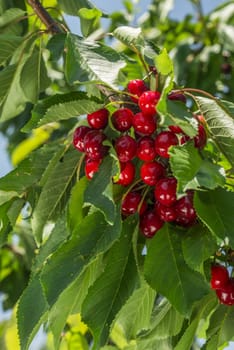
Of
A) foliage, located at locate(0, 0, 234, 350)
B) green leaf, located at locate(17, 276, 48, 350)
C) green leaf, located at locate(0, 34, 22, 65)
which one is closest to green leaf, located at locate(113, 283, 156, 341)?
foliage, located at locate(0, 0, 234, 350)

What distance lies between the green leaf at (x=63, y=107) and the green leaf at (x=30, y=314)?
0.80 feet

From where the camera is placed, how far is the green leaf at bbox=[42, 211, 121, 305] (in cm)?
104

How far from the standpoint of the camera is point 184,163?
1.00 meters

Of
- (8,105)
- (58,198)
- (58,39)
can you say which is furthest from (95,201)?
(8,105)

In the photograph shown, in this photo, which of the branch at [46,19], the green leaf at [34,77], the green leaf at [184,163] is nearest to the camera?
the green leaf at [184,163]

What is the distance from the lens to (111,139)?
1.15m

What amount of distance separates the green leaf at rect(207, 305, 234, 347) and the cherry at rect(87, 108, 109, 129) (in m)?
0.39

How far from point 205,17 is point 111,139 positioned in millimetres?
2476

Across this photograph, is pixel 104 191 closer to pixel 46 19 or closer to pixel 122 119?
pixel 122 119

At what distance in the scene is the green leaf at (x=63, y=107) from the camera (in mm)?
1140

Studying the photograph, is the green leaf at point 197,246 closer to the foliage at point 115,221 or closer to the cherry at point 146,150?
the foliage at point 115,221

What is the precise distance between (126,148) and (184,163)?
0.13 meters

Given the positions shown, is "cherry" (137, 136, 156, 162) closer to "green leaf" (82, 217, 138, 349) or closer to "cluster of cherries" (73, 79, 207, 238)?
"cluster of cherries" (73, 79, 207, 238)

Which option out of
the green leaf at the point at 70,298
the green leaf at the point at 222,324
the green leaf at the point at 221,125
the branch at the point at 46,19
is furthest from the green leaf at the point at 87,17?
the green leaf at the point at 222,324
